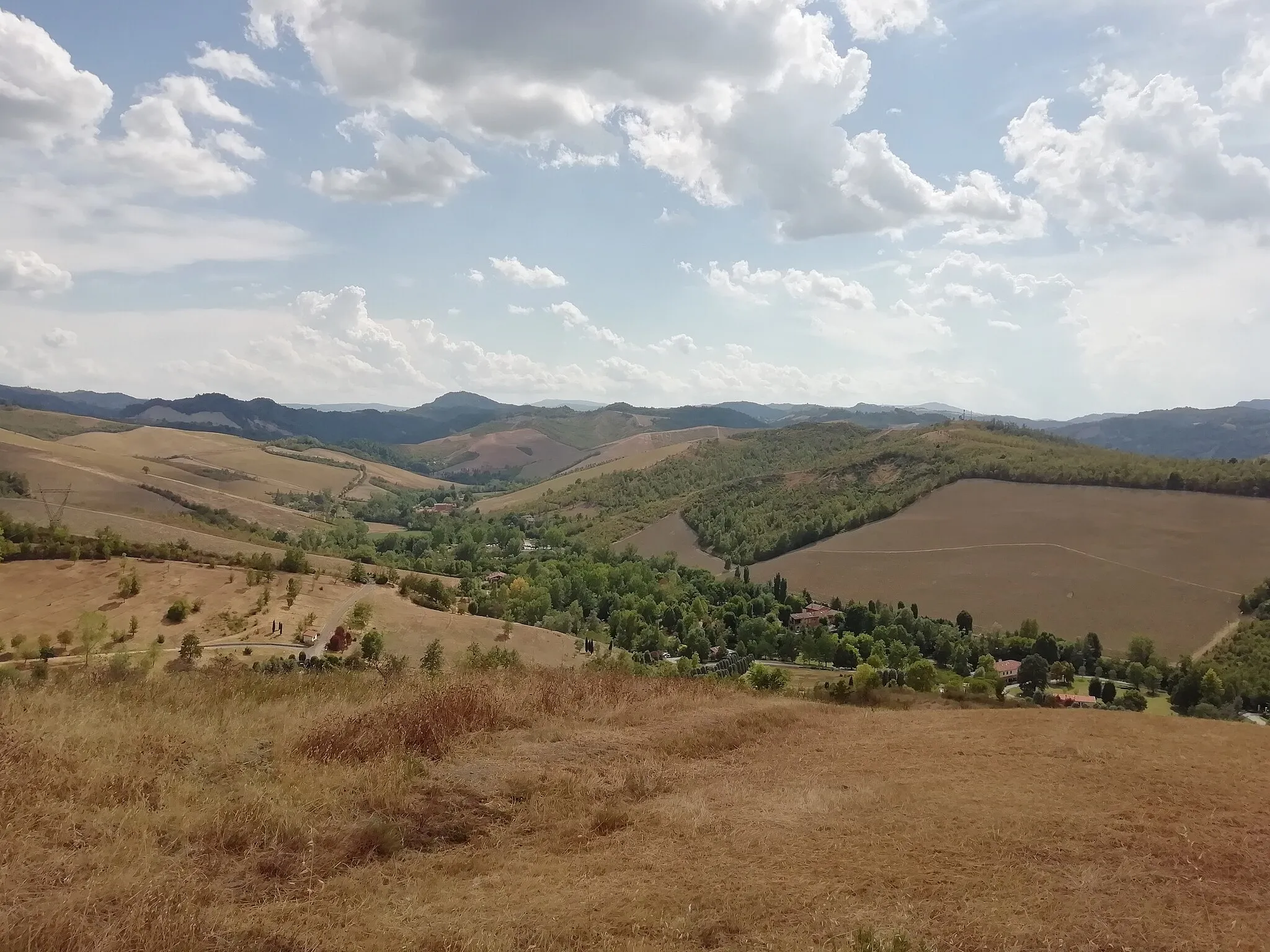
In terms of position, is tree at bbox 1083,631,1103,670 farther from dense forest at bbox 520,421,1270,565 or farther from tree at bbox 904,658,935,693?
dense forest at bbox 520,421,1270,565

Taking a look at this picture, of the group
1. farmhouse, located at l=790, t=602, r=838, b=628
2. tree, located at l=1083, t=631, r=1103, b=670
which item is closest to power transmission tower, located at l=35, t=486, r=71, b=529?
farmhouse, located at l=790, t=602, r=838, b=628

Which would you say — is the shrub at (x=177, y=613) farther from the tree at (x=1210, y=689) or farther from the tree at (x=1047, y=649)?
the tree at (x=1210, y=689)

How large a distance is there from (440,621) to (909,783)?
5281 centimetres

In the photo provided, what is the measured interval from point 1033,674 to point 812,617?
27878mm

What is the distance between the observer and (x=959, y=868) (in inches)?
340

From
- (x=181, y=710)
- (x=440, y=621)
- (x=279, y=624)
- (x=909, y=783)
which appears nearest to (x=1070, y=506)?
(x=440, y=621)

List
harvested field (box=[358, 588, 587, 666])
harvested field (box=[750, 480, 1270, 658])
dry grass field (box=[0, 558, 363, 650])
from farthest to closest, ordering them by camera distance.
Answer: harvested field (box=[750, 480, 1270, 658])
harvested field (box=[358, 588, 587, 666])
dry grass field (box=[0, 558, 363, 650])

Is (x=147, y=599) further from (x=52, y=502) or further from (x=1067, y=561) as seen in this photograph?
(x=1067, y=561)

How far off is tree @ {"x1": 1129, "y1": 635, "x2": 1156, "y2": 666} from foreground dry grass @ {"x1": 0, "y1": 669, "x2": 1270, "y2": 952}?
240 feet

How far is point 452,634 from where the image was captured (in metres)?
56.2

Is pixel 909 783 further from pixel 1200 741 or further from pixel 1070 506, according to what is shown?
pixel 1070 506

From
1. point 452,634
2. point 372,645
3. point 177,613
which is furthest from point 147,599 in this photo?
point 452,634

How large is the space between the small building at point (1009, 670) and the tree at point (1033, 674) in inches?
35.9

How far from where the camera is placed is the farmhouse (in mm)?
89812
